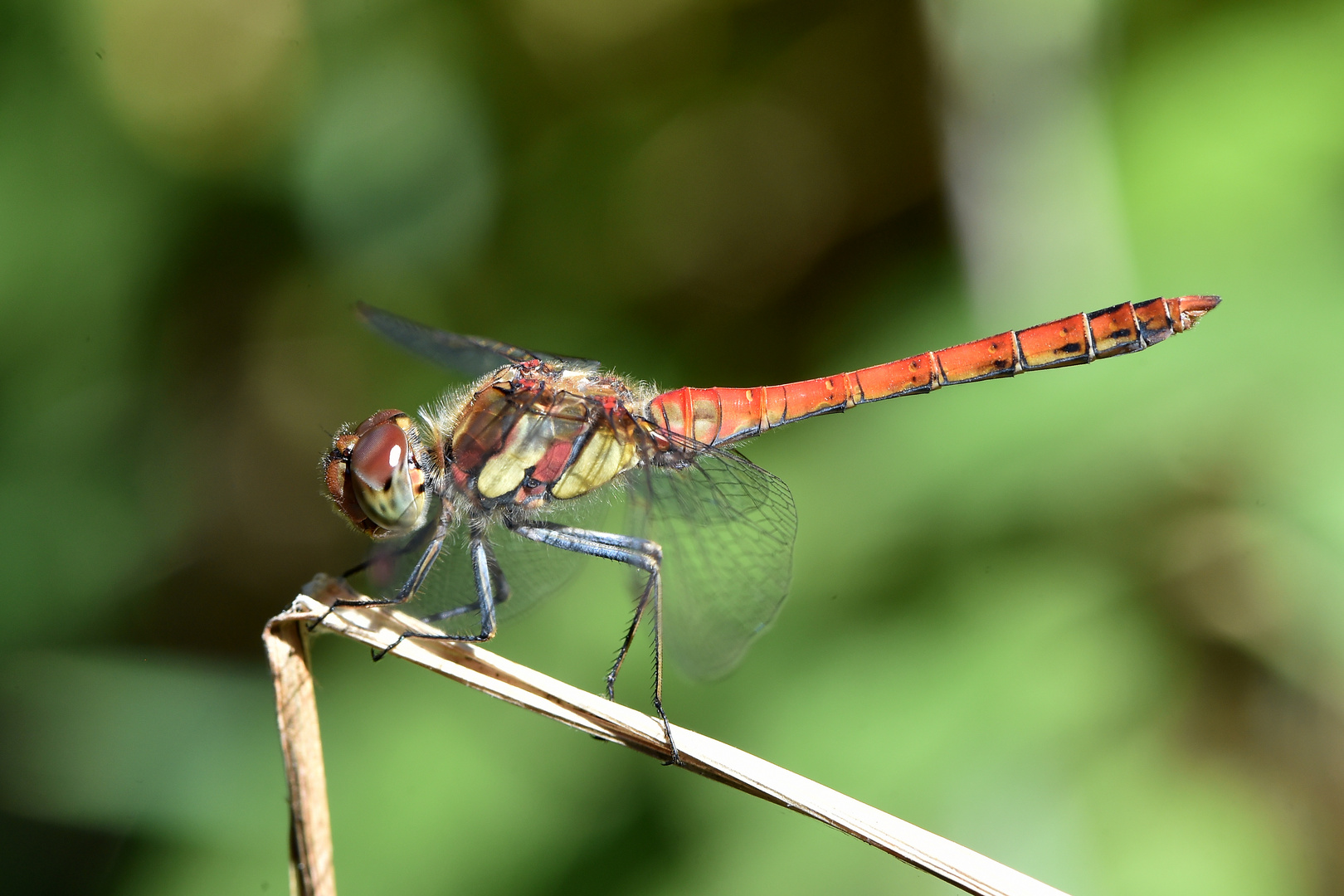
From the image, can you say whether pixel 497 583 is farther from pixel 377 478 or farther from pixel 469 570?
pixel 377 478

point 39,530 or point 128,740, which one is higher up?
point 39,530

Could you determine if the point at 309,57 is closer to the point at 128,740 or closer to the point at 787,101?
the point at 787,101

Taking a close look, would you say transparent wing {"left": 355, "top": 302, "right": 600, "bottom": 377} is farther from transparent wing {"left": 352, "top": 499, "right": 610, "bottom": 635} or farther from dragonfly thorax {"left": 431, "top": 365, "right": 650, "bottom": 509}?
transparent wing {"left": 352, "top": 499, "right": 610, "bottom": 635}

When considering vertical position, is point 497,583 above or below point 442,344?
below

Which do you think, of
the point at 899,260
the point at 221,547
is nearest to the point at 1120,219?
the point at 899,260

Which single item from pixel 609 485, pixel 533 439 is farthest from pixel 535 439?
pixel 609 485

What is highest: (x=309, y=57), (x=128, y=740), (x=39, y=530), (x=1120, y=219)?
(x=309, y=57)
